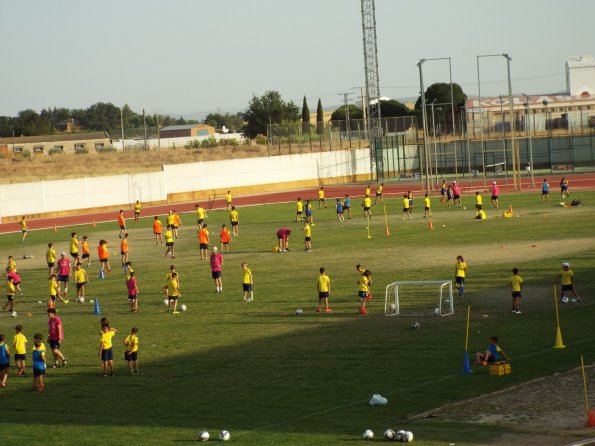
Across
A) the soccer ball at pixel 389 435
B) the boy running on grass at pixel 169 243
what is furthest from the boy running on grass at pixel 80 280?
the soccer ball at pixel 389 435

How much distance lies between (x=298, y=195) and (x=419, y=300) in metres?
54.4

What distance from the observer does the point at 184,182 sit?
3420 inches

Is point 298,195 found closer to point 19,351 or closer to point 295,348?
point 295,348

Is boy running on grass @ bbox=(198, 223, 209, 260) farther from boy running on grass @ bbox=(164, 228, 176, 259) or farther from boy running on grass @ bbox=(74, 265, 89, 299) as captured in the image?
boy running on grass @ bbox=(74, 265, 89, 299)

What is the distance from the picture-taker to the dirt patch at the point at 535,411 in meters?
17.8

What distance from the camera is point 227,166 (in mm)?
90188

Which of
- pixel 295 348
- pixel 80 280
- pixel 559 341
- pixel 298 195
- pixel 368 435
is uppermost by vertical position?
pixel 298 195

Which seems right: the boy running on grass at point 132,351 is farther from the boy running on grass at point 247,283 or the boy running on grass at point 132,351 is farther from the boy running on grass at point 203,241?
the boy running on grass at point 203,241

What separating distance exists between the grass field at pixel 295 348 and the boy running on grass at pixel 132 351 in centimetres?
26

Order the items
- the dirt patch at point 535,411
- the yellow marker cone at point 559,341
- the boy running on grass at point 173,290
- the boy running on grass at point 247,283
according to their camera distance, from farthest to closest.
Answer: the boy running on grass at point 247,283, the boy running on grass at point 173,290, the yellow marker cone at point 559,341, the dirt patch at point 535,411

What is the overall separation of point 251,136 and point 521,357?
139906 mm

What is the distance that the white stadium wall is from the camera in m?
76.9

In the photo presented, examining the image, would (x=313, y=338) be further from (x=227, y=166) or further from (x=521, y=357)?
(x=227, y=166)

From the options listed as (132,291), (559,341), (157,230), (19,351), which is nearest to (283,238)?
(157,230)
